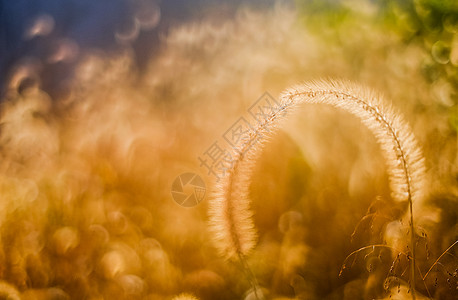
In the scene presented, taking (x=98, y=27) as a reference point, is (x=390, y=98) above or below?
below

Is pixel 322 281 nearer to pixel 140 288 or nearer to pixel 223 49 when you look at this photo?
pixel 140 288

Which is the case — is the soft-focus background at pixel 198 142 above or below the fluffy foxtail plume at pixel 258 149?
above

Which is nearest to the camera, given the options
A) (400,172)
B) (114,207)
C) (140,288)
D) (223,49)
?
(400,172)

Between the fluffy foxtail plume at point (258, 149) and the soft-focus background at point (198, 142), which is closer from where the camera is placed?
the fluffy foxtail plume at point (258, 149)

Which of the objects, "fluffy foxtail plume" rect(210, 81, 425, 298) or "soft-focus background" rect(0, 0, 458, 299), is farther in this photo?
"soft-focus background" rect(0, 0, 458, 299)

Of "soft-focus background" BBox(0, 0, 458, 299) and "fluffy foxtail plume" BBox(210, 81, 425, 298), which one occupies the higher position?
"soft-focus background" BBox(0, 0, 458, 299)

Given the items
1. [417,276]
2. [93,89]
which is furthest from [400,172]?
[93,89]

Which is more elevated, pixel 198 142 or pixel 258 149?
pixel 198 142

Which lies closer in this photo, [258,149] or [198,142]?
[258,149]
